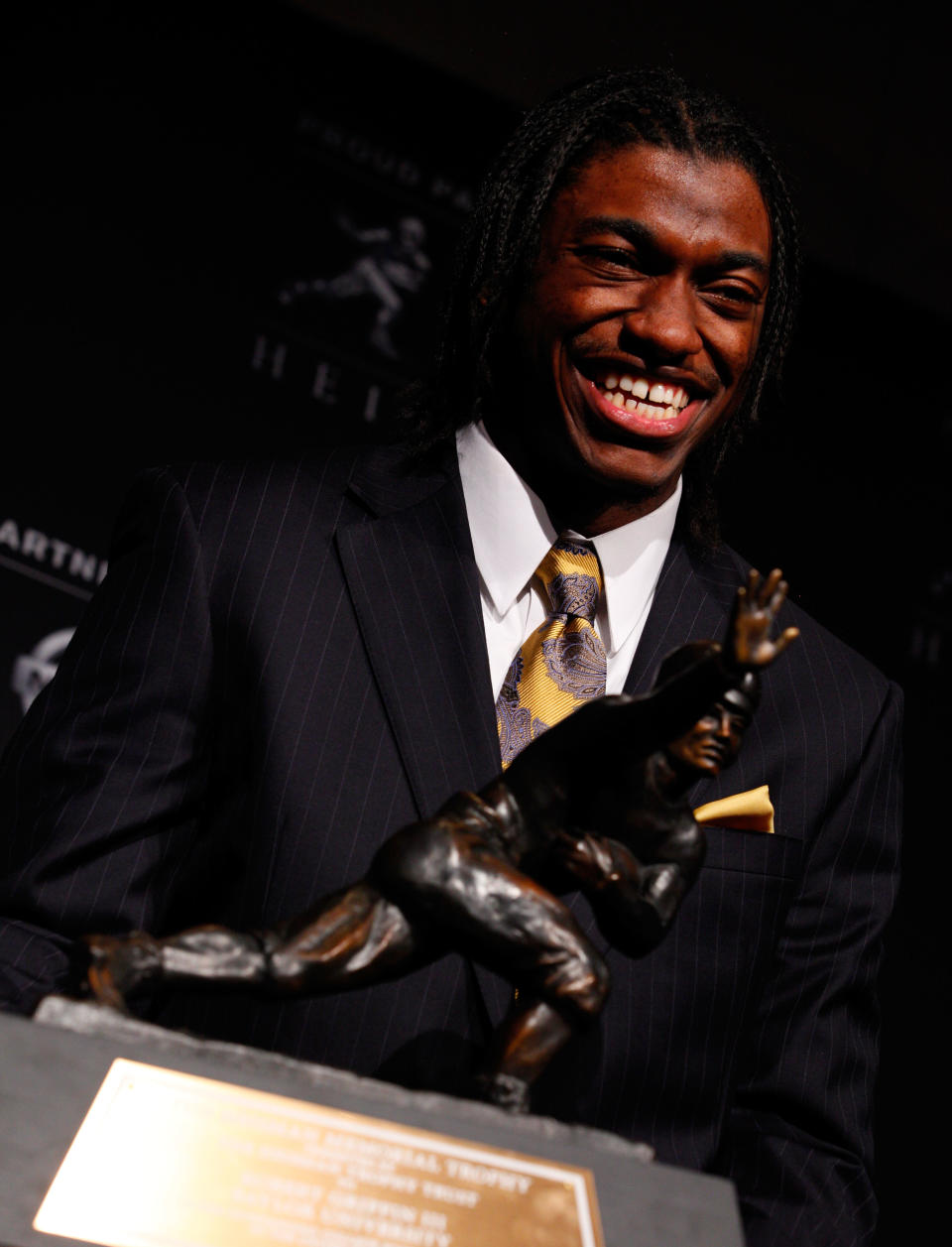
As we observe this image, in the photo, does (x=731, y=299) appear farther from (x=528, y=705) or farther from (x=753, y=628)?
(x=753, y=628)

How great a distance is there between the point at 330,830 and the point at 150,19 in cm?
201

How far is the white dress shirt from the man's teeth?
0.14m

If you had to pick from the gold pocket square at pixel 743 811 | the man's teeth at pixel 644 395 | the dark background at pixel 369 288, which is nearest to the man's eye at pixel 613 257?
the man's teeth at pixel 644 395

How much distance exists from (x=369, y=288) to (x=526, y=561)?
149cm

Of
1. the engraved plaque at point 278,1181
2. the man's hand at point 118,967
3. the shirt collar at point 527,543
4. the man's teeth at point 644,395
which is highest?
the man's teeth at point 644,395

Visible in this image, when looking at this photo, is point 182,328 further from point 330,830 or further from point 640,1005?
point 640,1005

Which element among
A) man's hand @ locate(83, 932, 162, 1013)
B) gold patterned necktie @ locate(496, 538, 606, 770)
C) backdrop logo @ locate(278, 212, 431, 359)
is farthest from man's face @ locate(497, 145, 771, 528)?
backdrop logo @ locate(278, 212, 431, 359)

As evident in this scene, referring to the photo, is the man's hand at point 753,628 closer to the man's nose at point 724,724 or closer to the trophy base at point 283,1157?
the man's nose at point 724,724

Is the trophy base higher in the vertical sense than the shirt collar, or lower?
lower

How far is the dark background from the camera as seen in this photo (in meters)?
2.53

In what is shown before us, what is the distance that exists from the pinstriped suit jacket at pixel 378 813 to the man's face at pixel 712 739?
34cm

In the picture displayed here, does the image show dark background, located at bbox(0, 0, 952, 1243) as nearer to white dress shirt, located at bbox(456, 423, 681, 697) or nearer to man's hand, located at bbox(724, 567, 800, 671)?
white dress shirt, located at bbox(456, 423, 681, 697)

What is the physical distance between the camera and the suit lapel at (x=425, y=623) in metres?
1.29

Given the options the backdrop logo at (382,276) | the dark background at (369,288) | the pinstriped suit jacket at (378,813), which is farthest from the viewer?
the backdrop logo at (382,276)
